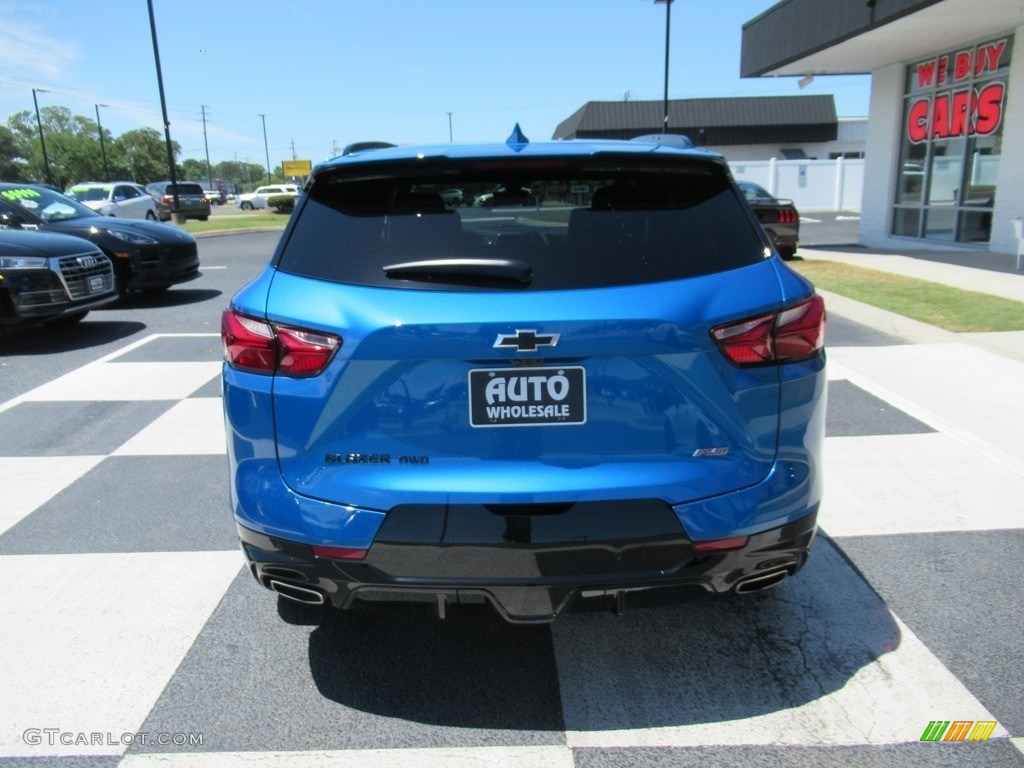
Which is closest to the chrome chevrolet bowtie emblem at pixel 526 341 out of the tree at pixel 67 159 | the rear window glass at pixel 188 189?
the rear window glass at pixel 188 189

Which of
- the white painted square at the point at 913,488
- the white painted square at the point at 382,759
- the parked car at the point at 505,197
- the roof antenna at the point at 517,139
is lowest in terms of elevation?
the white painted square at the point at 913,488

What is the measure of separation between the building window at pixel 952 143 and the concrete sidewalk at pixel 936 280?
1.13 m

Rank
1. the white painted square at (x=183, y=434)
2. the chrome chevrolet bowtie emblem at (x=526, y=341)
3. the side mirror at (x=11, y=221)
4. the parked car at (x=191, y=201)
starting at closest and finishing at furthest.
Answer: the chrome chevrolet bowtie emblem at (x=526, y=341) < the white painted square at (x=183, y=434) < the side mirror at (x=11, y=221) < the parked car at (x=191, y=201)

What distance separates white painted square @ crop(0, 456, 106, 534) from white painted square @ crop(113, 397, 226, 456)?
11.6 inches

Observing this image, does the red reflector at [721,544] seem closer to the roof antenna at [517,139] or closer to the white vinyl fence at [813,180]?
the roof antenna at [517,139]

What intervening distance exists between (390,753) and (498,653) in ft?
2.08

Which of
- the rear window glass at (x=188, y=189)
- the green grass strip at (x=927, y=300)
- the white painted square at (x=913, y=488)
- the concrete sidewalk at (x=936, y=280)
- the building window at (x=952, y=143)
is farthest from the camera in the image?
the rear window glass at (x=188, y=189)

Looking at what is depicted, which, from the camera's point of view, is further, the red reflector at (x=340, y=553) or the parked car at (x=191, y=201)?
the parked car at (x=191, y=201)

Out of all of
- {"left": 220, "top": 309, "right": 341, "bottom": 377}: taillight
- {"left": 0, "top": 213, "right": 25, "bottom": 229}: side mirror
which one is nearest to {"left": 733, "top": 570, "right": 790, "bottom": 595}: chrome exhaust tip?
{"left": 220, "top": 309, "right": 341, "bottom": 377}: taillight

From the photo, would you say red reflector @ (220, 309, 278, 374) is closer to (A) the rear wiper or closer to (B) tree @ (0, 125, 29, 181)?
(A) the rear wiper

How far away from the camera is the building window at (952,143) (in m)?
15.0

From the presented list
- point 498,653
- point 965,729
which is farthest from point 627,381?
point 965,729

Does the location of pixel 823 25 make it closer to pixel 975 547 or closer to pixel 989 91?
pixel 989 91

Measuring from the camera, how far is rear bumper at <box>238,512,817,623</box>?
2328 millimetres
